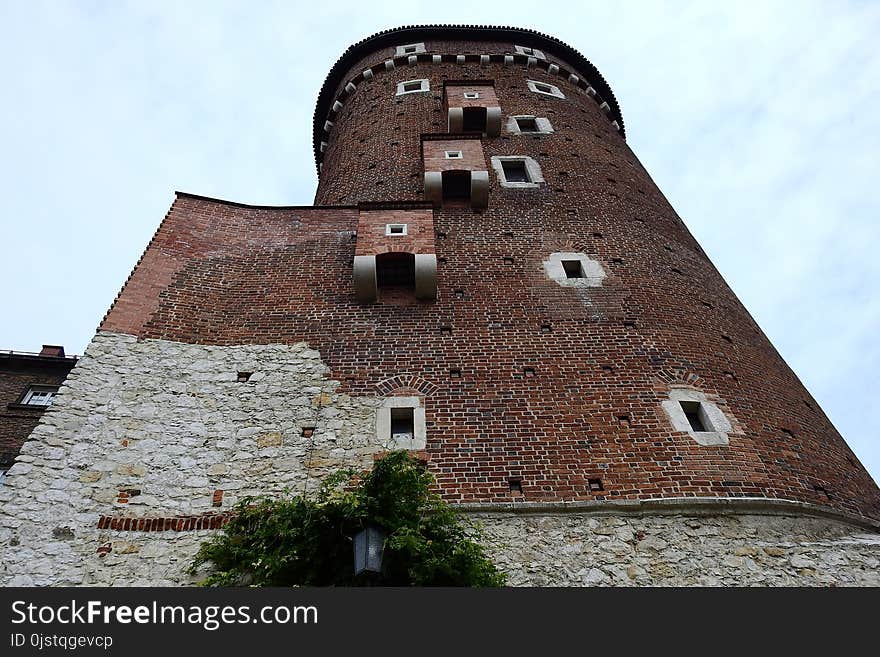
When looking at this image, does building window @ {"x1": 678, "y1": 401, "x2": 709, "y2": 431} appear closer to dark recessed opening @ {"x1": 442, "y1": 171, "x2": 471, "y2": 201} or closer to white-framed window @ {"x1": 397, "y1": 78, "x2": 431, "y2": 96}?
dark recessed opening @ {"x1": 442, "y1": 171, "x2": 471, "y2": 201}

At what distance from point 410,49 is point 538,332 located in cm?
1462

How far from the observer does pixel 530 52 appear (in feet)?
70.8

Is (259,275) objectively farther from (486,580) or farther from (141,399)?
(486,580)

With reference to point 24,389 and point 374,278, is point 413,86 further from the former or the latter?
point 24,389

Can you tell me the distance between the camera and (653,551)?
736cm

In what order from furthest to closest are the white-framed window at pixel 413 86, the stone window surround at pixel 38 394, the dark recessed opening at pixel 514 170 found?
the white-framed window at pixel 413 86
the stone window surround at pixel 38 394
the dark recessed opening at pixel 514 170

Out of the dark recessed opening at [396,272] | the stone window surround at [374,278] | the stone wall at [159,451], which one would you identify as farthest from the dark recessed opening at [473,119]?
the stone wall at [159,451]

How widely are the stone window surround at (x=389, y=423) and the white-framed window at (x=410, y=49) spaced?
15.2 meters

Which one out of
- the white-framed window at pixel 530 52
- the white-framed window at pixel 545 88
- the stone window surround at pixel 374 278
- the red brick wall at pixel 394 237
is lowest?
the stone window surround at pixel 374 278

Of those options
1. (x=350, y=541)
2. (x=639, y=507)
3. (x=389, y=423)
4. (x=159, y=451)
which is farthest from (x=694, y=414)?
(x=159, y=451)

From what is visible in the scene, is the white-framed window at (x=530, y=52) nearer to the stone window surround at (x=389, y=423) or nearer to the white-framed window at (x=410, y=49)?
the white-framed window at (x=410, y=49)

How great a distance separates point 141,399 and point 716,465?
24.1 ft

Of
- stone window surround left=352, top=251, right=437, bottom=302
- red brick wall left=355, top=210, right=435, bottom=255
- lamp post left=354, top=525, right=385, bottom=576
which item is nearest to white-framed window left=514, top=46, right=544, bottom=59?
red brick wall left=355, top=210, right=435, bottom=255

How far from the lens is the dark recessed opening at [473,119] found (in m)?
16.4
